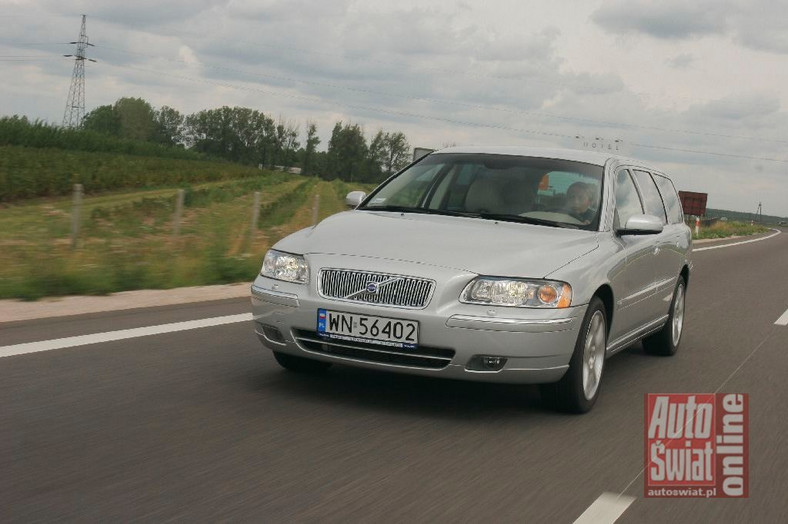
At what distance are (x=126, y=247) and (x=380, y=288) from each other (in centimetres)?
1127

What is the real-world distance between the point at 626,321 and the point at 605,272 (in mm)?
891

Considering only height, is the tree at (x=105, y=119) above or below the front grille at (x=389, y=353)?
above

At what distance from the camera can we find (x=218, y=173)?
7688 cm

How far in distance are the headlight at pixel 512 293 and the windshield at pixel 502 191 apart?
3.44 ft

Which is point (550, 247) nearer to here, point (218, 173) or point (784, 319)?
point (784, 319)

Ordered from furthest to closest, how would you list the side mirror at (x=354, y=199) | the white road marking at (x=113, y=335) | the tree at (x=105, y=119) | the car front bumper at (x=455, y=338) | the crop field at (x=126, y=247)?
the tree at (x=105, y=119), the crop field at (x=126, y=247), the side mirror at (x=354, y=199), the white road marking at (x=113, y=335), the car front bumper at (x=455, y=338)

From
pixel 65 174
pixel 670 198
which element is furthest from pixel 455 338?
pixel 65 174

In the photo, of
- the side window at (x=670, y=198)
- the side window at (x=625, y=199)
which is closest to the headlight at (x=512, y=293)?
the side window at (x=625, y=199)

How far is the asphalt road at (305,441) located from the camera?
13.7 feet

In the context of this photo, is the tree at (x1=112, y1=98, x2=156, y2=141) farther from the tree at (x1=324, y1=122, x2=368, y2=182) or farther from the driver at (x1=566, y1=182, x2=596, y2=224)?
the driver at (x1=566, y1=182, x2=596, y2=224)

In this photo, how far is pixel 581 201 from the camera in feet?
23.2

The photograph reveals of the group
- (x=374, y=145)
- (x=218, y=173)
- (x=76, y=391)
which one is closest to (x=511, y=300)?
(x=76, y=391)

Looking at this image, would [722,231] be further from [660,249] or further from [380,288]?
[380,288]

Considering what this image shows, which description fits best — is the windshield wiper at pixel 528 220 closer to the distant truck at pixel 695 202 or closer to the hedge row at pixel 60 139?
the hedge row at pixel 60 139
